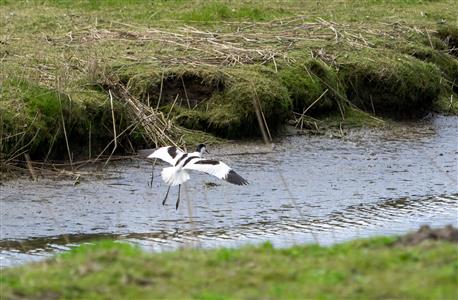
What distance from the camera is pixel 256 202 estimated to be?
36.4ft

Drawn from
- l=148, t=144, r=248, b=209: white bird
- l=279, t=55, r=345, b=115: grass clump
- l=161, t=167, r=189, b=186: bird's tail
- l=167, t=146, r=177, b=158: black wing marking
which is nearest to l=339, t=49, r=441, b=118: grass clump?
l=279, t=55, r=345, b=115: grass clump

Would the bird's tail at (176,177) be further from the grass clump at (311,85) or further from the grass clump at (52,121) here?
the grass clump at (311,85)

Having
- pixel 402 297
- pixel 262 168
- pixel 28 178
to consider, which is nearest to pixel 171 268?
pixel 402 297

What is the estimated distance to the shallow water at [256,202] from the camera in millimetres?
9721

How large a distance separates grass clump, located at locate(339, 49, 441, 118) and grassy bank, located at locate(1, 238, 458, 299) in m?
8.48

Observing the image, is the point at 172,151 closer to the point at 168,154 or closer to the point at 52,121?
the point at 168,154

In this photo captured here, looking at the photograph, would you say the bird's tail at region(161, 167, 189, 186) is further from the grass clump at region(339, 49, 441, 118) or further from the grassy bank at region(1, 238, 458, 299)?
the grass clump at region(339, 49, 441, 118)

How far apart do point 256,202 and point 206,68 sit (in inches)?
123

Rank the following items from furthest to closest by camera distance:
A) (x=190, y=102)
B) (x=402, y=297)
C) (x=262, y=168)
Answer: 1. (x=190, y=102)
2. (x=262, y=168)
3. (x=402, y=297)

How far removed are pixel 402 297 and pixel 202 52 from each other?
9.25m

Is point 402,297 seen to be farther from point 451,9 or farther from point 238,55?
point 451,9

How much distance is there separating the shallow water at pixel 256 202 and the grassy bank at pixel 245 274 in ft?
6.77

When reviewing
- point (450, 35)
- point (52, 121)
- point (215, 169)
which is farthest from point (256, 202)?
point (450, 35)

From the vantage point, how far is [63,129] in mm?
11820
